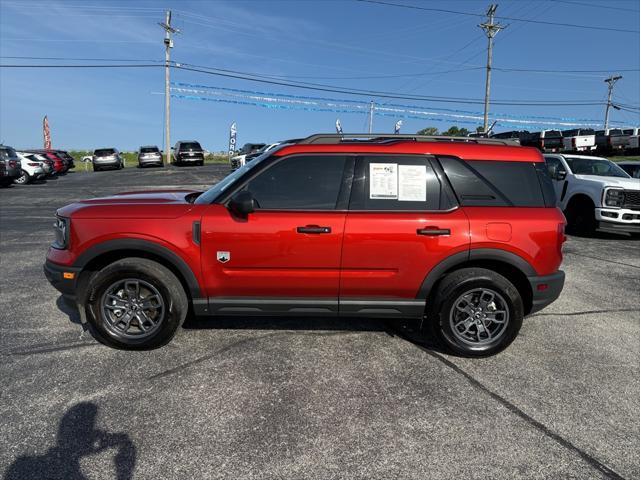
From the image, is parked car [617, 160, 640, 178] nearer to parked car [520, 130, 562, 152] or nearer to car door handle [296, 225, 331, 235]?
car door handle [296, 225, 331, 235]

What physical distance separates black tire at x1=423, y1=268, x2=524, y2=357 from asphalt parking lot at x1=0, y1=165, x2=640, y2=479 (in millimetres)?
129

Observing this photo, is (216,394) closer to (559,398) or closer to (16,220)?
(559,398)

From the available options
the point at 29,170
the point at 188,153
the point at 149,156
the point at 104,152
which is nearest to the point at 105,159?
the point at 104,152

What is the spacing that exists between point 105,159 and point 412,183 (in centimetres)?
3435

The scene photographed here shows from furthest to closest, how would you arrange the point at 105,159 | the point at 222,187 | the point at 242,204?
1. the point at 105,159
2. the point at 222,187
3. the point at 242,204

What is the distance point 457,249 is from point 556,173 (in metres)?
8.17

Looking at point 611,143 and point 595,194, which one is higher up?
point 611,143

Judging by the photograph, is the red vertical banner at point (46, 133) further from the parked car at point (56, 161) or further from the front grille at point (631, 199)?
the front grille at point (631, 199)

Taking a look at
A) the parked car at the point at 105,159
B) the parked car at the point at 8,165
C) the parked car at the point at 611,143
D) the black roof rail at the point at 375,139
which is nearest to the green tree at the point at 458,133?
the black roof rail at the point at 375,139

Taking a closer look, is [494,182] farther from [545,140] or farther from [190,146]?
[190,146]

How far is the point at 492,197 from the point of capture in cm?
379

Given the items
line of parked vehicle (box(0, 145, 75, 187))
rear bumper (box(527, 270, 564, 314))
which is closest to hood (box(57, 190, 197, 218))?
rear bumper (box(527, 270, 564, 314))

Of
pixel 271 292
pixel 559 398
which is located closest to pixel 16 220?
pixel 271 292

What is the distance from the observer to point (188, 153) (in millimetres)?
34188
